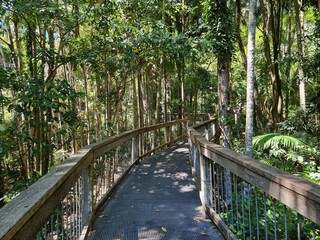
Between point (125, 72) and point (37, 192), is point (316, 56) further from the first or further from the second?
point (37, 192)

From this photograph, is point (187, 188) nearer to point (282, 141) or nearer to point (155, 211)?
point (155, 211)

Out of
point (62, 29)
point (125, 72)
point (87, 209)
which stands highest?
point (62, 29)

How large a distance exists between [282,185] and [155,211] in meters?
2.50

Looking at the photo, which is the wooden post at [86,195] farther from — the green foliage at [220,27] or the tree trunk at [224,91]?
the green foliage at [220,27]

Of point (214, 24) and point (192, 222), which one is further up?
point (214, 24)

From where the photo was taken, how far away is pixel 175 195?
15.0 ft

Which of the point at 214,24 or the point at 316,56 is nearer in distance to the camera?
the point at 214,24

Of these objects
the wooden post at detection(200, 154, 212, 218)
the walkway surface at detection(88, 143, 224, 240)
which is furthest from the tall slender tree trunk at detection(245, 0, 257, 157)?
the wooden post at detection(200, 154, 212, 218)

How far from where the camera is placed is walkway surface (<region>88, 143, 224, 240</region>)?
3.07 metres

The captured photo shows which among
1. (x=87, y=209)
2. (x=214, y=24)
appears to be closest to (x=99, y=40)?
(x=214, y=24)

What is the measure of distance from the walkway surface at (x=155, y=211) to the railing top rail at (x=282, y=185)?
1.10 meters

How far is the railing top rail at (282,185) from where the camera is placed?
1.33 meters

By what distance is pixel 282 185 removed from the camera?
1601 mm

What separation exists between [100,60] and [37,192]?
569 centimetres
